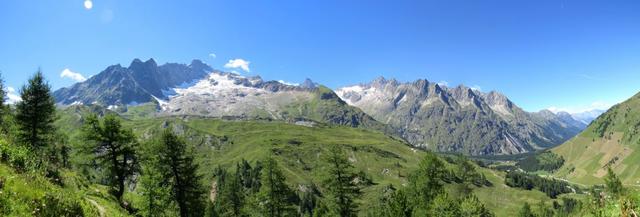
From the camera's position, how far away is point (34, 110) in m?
55.2

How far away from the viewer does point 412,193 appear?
6819 cm

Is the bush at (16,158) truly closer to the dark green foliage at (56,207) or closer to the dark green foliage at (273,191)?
the dark green foliage at (56,207)

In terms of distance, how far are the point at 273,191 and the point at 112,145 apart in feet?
68.6

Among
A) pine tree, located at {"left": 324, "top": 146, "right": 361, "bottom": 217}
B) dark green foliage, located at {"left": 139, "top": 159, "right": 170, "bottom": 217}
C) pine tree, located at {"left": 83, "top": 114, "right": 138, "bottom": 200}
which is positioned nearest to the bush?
dark green foliage, located at {"left": 139, "top": 159, "right": 170, "bottom": 217}

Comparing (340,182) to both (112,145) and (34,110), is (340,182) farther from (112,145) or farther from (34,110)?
(34,110)

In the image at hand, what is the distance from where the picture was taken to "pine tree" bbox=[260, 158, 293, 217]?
55.9 m

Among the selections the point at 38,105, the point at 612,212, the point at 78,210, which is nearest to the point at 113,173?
the point at 38,105

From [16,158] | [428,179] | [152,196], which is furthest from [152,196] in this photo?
[428,179]

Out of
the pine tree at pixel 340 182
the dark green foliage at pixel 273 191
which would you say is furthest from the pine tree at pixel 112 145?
the pine tree at pixel 340 182

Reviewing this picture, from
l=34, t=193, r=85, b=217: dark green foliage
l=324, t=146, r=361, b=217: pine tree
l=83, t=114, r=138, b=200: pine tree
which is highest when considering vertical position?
l=83, t=114, r=138, b=200: pine tree

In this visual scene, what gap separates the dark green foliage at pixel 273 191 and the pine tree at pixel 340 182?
651 cm

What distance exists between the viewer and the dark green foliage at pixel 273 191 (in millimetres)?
55844

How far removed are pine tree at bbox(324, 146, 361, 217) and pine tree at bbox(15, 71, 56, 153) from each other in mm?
37993

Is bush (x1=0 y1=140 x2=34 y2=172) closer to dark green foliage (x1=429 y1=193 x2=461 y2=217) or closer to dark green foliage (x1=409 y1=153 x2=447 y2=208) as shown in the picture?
dark green foliage (x1=429 y1=193 x2=461 y2=217)
